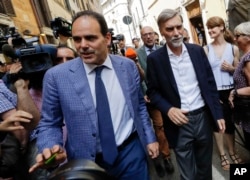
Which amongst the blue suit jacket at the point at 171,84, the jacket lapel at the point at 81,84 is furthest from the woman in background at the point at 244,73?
the jacket lapel at the point at 81,84

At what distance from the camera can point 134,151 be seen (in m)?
1.93

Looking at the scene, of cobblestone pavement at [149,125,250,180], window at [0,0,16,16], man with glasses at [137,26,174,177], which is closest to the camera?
cobblestone pavement at [149,125,250,180]

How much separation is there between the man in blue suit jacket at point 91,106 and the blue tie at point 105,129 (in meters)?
0.03

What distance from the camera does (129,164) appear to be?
6.26 ft

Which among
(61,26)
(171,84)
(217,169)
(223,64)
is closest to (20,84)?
(171,84)

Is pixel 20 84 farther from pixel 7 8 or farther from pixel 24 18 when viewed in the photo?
pixel 24 18

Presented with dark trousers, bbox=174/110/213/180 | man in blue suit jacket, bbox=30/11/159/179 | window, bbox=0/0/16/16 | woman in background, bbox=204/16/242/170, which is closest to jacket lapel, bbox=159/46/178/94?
dark trousers, bbox=174/110/213/180

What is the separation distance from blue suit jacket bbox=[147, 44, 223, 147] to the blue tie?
0.69 meters

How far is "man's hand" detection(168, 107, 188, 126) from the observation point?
7.17ft

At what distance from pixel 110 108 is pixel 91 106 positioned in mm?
144

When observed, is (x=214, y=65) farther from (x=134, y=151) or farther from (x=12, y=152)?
(x=12, y=152)

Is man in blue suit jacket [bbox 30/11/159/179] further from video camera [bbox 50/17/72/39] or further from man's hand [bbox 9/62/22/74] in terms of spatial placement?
video camera [bbox 50/17/72/39]

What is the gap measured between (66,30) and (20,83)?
1.59 metres

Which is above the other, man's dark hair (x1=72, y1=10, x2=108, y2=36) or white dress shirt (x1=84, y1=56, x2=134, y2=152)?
man's dark hair (x1=72, y1=10, x2=108, y2=36)
